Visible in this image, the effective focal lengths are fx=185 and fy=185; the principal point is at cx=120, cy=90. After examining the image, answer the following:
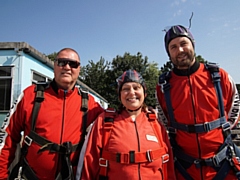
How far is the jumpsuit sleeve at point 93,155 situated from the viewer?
230 cm

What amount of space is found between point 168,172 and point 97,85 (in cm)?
4288

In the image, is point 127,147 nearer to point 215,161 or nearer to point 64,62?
point 215,161

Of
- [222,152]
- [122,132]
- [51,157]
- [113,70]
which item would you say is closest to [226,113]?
[222,152]

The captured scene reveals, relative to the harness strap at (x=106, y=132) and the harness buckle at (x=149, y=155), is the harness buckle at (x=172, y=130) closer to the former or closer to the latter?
the harness buckle at (x=149, y=155)

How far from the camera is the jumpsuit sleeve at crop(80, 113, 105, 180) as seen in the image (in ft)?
7.56

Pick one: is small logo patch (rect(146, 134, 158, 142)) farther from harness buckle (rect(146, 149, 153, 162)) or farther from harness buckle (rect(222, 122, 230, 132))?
harness buckle (rect(222, 122, 230, 132))

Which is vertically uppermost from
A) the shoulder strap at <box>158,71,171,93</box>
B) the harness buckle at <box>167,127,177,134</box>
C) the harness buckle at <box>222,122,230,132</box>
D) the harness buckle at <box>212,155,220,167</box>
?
the shoulder strap at <box>158,71,171,93</box>

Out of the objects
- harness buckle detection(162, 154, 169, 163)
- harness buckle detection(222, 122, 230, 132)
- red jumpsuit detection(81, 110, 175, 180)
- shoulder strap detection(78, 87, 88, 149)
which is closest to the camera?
red jumpsuit detection(81, 110, 175, 180)

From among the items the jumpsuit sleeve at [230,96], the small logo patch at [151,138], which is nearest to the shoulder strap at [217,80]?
the jumpsuit sleeve at [230,96]

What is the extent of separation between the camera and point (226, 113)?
9.05 ft

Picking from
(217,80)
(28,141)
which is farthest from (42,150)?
(217,80)

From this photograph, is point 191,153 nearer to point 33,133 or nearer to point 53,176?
point 53,176

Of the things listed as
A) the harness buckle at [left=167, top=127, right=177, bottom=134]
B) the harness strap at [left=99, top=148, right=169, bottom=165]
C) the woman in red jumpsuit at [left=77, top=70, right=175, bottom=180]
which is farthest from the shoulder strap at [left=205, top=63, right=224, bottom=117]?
the harness strap at [left=99, top=148, right=169, bottom=165]

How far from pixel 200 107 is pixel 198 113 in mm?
89
